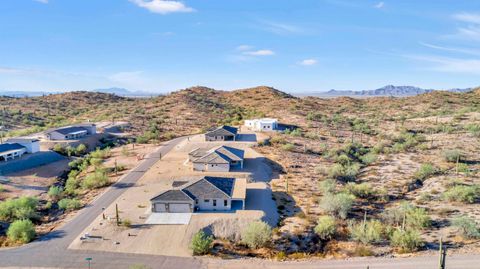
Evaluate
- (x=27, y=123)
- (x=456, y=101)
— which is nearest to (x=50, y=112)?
(x=27, y=123)

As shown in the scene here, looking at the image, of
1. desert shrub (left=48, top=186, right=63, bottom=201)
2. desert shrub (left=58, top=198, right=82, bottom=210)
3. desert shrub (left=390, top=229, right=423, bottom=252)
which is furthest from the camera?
desert shrub (left=48, top=186, right=63, bottom=201)

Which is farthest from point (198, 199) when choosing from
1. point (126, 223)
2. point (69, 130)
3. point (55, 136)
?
point (69, 130)

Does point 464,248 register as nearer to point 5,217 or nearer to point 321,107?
point 5,217

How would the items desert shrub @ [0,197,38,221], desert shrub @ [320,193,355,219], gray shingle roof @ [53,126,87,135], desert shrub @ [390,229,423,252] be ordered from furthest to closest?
1. gray shingle roof @ [53,126,87,135]
2. desert shrub @ [0,197,38,221]
3. desert shrub @ [320,193,355,219]
4. desert shrub @ [390,229,423,252]

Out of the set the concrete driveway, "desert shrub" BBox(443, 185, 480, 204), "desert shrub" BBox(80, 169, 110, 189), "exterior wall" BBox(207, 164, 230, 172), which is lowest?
the concrete driveway

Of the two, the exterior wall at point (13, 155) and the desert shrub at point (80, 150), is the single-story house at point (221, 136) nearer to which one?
the desert shrub at point (80, 150)

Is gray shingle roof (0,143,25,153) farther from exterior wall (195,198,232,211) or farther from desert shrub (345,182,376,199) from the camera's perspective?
desert shrub (345,182,376,199)

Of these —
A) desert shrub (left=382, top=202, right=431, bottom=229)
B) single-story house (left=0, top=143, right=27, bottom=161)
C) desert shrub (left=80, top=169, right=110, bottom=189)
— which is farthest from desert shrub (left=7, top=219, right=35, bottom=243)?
desert shrub (left=382, top=202, right=431, bottom=229)
